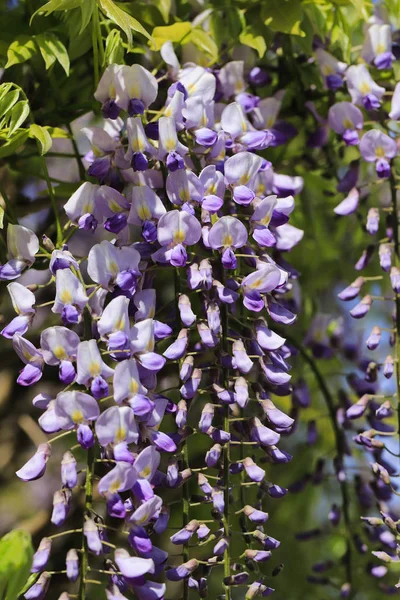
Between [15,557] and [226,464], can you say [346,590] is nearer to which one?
[226,464]

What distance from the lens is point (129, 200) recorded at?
1.18 meters

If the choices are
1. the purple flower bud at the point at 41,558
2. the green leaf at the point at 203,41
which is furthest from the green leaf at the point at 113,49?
the purple flower bud at the point at 41,558

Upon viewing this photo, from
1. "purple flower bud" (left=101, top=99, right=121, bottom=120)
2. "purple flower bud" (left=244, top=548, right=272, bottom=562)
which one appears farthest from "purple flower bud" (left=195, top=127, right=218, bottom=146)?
"purple flower bud" (left=244, top=548, right=272, bottom=562)

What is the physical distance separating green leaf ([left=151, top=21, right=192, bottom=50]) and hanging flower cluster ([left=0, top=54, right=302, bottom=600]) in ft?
0.42

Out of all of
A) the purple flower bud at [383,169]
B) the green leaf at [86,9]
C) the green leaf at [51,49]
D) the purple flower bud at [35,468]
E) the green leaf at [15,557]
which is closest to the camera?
the green leaf at [15,557]

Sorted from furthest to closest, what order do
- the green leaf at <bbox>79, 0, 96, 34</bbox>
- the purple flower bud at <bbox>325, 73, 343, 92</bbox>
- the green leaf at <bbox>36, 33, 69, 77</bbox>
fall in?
the purple flower bud at <bbox>325, 73, 343, 92</bbox>
the green leaf at <bbox>36, 33, 69, 77</bbox>
the green leaf at <bbox>79, 0, 96, 34</bbox>

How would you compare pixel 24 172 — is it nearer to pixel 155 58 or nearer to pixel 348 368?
pixel 155 58

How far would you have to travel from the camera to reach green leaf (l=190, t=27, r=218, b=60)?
138cm

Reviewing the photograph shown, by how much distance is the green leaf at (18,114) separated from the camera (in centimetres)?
113

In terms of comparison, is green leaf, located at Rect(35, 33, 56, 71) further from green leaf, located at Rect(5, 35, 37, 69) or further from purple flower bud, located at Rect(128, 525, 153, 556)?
purple flower bud, located at Rect(128, 525, 153, 556)

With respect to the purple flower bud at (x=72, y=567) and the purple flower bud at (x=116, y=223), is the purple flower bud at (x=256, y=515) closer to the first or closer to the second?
the purple flower bud at (x=72, y=567)

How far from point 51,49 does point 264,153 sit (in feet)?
1.52

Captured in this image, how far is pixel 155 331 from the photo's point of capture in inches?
42.0

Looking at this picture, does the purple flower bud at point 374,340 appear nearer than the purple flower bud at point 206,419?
No
